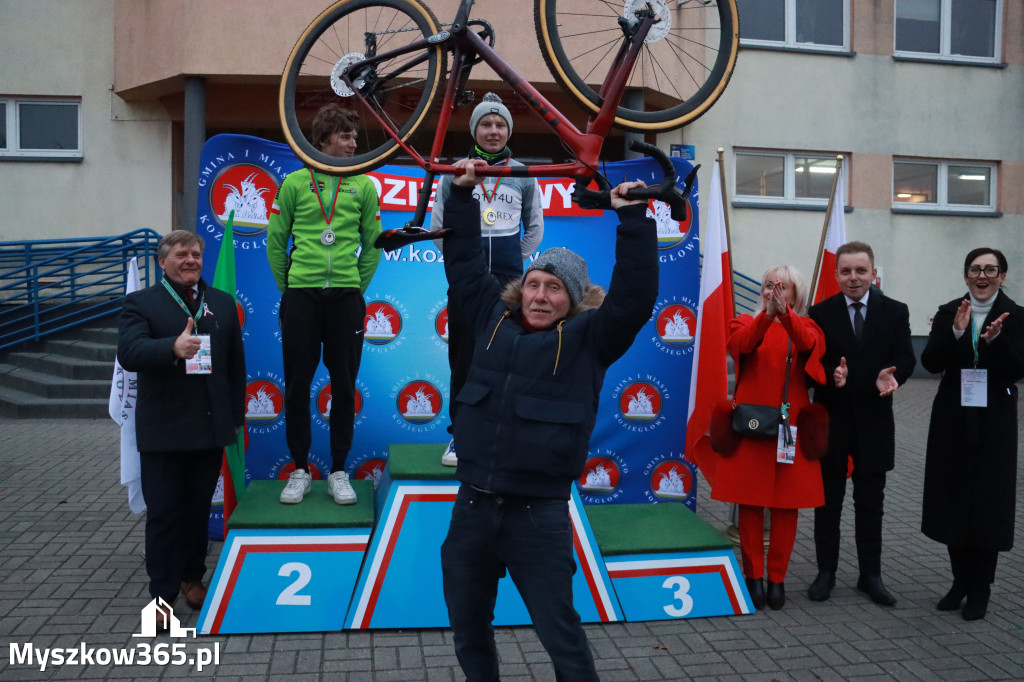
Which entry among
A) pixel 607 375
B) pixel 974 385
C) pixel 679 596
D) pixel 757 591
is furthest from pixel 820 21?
pixel 679 596

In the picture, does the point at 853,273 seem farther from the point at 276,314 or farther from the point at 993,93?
the point at 993,93

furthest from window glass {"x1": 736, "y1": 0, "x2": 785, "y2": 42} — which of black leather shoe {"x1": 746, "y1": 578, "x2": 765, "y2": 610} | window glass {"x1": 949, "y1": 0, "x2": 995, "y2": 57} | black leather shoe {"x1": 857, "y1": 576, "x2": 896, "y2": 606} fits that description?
black leather shoe {"x1": 746, "y1": 578, "x2": 765, "y2": 610}

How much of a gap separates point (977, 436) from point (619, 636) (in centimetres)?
214

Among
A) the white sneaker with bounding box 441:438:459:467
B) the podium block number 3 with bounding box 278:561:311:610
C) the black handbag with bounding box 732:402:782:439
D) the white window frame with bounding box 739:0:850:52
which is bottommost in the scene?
the podium block number 3 with bounding box 278:561:311:610

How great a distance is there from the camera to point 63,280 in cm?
1191

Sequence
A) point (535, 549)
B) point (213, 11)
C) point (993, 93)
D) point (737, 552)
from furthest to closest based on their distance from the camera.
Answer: point (993, 93) < point (213, 11) < point (737, 552) < point (535, 549)

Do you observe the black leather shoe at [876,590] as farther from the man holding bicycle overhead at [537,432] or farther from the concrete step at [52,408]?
the concrete step at [52,408]

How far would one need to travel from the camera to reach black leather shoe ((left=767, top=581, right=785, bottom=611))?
438 cm

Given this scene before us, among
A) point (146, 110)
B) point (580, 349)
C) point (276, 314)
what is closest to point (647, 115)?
point (580, 349)

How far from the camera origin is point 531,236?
4355mm

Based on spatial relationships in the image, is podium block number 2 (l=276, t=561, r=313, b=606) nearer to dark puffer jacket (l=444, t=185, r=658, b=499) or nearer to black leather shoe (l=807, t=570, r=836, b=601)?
dark puffer jacket (l=444, t=185, r=658, b=499)

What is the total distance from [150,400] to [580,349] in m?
2.29

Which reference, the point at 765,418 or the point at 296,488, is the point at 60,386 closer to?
the point at 296,488

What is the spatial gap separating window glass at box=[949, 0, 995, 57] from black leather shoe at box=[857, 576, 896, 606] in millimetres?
12526
